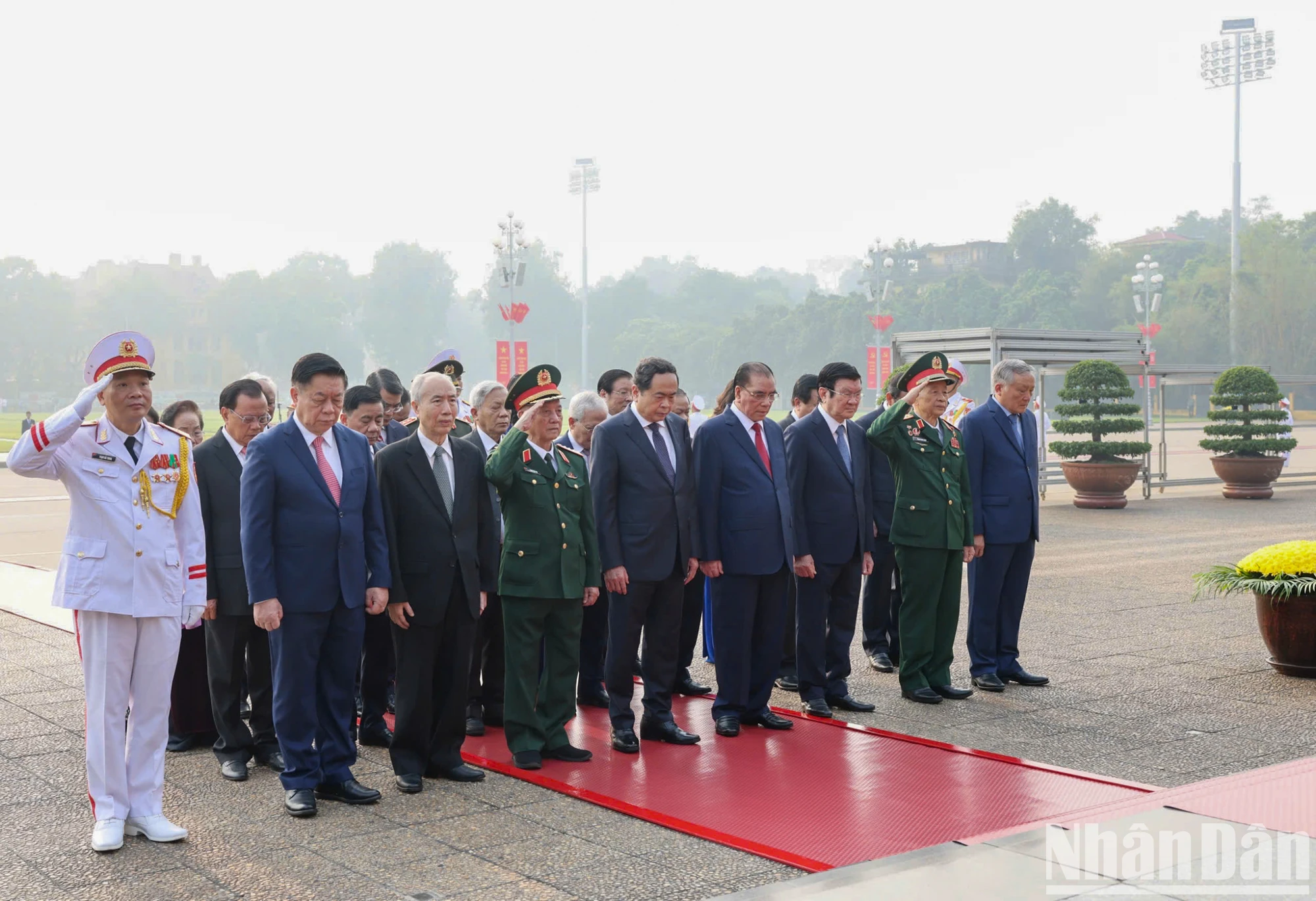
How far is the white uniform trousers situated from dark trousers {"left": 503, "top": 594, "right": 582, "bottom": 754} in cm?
148

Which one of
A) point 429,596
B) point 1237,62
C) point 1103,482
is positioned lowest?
point 1103,482

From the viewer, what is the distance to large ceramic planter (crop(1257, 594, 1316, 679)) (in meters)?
7.14

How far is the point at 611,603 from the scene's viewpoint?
6051 mm

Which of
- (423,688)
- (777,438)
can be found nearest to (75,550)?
(423,688)

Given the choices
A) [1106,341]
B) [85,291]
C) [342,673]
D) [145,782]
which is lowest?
[145,782]

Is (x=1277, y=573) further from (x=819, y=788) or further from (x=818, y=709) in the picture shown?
(x=819, y=788)

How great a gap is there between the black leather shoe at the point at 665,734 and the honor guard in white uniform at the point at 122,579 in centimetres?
223

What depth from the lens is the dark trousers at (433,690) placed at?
5289 mm

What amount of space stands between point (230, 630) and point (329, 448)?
3.92 feet

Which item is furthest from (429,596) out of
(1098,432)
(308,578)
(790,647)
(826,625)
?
(1098,432)

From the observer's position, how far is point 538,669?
18.3ft

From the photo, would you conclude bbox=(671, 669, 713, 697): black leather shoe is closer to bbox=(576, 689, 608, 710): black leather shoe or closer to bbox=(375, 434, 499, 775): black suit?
bbox=(576, 689, 608, 710): black leather shoe

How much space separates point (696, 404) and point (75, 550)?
8906mm

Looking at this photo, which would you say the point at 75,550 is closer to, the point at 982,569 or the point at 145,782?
the point at 145,782
